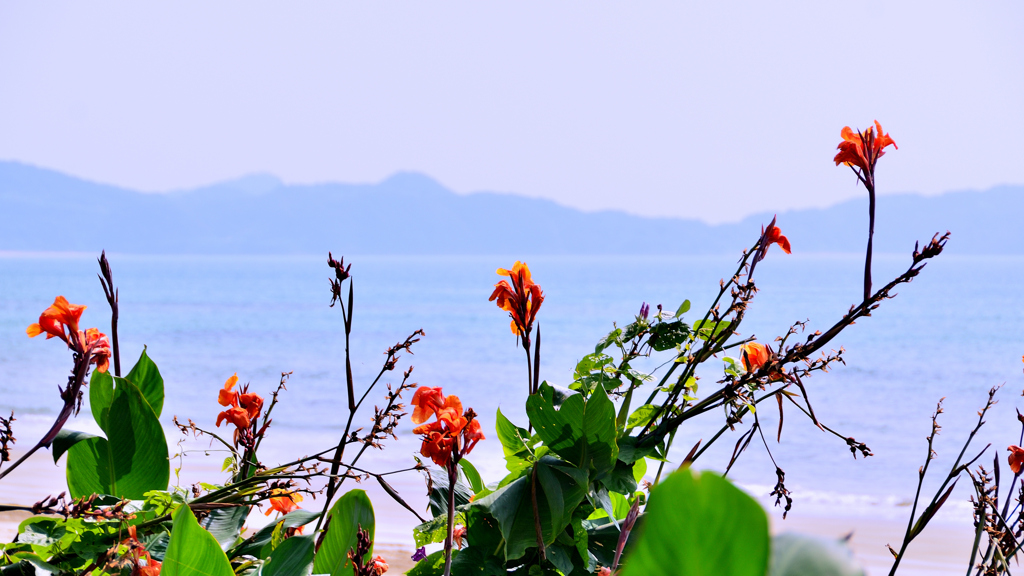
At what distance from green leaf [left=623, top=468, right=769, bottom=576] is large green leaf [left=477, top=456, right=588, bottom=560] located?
610mm

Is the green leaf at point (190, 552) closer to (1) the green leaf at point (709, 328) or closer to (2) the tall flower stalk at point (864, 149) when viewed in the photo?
(1) the green leaf at point (709, 328)

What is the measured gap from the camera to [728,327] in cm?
88

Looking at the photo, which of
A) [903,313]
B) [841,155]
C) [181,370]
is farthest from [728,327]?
[903,313]

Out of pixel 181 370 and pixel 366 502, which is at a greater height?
pixel 366 502

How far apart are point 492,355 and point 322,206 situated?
139 m

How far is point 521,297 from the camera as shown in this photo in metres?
0.97

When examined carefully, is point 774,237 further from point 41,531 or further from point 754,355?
point 41,531

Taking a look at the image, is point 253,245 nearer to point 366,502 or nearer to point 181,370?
point 181,370

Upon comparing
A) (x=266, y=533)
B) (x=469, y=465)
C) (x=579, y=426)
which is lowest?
(x=266, y=533)

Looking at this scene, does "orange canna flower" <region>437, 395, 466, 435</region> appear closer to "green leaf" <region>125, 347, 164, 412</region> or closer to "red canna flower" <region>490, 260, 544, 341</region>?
"red canna flower" <region>490, 260, 544, 341</region>

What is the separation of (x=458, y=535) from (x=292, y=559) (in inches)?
8.1

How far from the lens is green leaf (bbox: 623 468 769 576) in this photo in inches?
7.7

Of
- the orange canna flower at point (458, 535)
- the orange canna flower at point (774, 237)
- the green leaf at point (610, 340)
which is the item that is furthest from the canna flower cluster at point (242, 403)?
the orange canna flower at point (774, 237)

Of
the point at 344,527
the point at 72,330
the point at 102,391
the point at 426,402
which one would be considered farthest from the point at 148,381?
the point at 426,402
